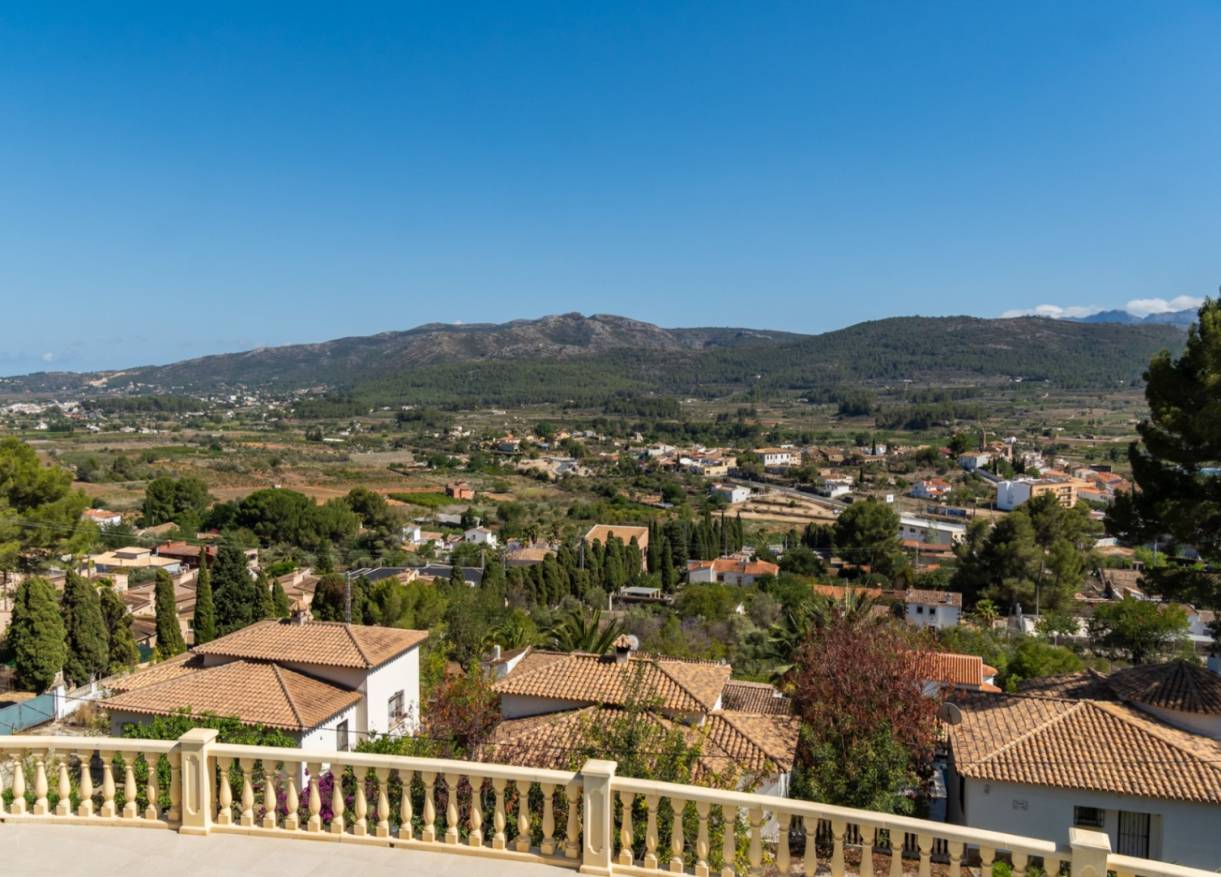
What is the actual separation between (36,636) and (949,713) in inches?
783

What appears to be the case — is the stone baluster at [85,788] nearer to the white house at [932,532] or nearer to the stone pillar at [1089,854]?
the stone pillar at [1089,854]

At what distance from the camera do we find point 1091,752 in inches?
456

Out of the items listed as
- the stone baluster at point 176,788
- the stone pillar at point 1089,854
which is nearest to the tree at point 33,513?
the stone baluster at point 176,788

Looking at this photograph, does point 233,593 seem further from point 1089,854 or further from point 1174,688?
point 1089,854

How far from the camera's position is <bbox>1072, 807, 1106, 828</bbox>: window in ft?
36.4

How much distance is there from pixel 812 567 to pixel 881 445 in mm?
73231

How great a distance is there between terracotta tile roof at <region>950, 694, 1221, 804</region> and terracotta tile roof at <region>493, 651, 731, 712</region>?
3.72 meters

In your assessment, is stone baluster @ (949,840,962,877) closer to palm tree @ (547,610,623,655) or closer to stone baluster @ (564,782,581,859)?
stone baluster @ (564,782,581,859)

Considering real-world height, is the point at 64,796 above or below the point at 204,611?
above

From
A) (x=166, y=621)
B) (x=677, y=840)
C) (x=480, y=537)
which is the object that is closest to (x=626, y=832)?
(x=677, y=840)

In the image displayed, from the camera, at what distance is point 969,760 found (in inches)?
466

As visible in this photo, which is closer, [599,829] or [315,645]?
[599,829]

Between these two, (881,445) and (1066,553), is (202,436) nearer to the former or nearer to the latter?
(881,445)

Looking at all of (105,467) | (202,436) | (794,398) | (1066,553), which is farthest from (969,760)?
(794,398)
